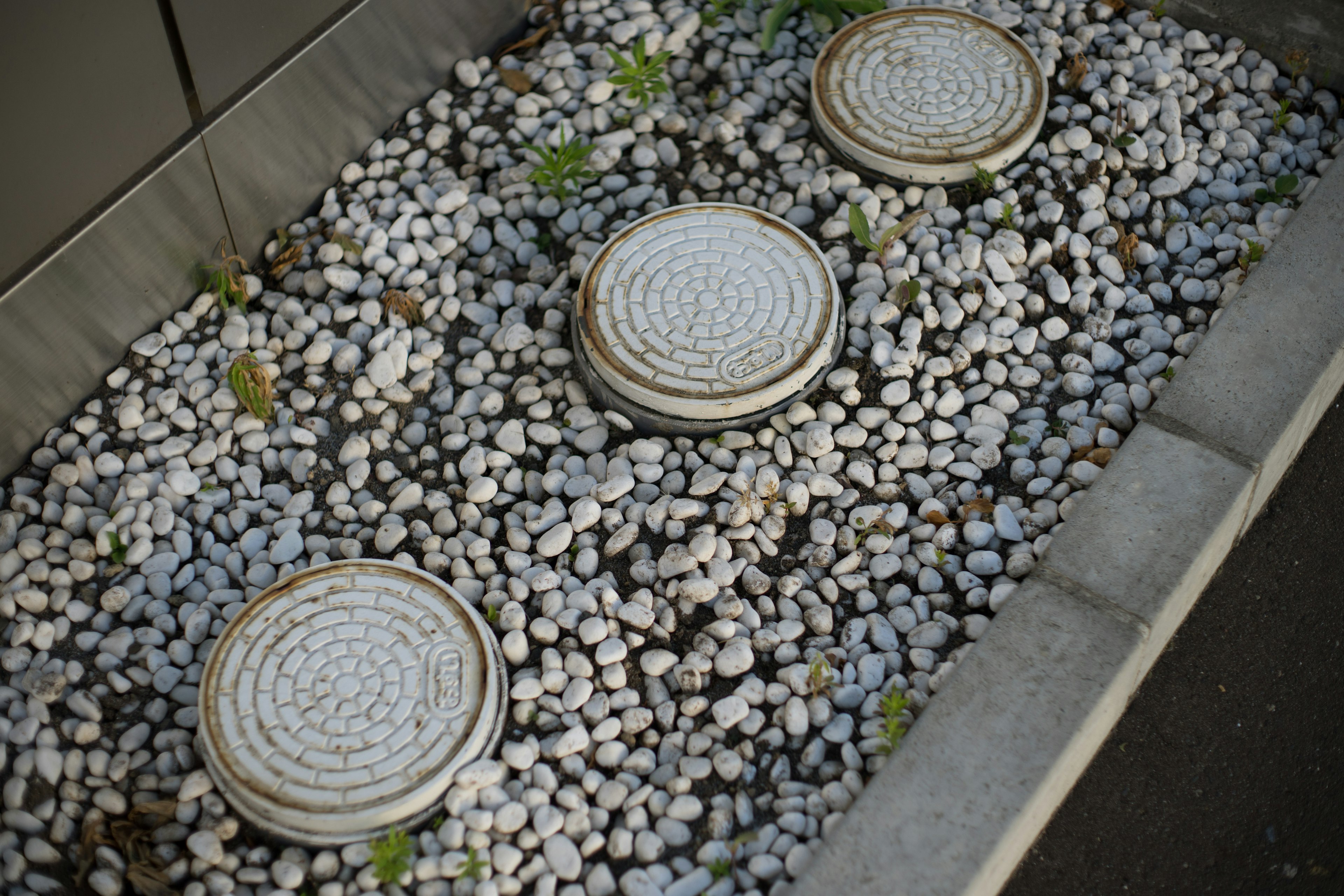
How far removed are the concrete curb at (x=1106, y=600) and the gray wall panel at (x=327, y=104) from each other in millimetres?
2134

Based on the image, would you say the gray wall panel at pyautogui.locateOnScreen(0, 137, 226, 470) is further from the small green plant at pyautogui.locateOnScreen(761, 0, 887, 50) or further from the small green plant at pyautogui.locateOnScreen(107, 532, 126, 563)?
the small green plant at pyautogui.locateOnScreen(761, 0, 887, 50)

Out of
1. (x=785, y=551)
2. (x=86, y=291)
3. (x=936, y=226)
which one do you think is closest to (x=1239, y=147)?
(x=936, y=226)

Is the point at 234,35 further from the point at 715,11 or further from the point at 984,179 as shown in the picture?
the point at 984,179

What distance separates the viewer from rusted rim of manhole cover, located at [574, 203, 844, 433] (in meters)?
2.47

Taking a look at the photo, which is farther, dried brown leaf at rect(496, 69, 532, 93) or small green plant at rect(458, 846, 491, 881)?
dried brown leaf at rect(496, 69, 532, 93)

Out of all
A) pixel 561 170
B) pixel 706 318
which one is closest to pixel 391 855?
pixel 706 318

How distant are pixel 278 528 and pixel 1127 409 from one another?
2.05 metres

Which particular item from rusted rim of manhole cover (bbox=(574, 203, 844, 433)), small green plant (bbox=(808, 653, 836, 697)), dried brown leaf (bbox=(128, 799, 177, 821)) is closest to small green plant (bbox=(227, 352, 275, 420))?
rusted rim of manhole cover (bbox=(574, 203, 844, 433))

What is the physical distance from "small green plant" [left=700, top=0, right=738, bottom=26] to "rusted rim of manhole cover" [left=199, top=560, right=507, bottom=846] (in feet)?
6.75

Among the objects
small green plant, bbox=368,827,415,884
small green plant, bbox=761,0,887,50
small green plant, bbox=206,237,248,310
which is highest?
small green plant, bbox=206,237,248,310

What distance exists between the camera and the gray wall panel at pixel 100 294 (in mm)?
2361

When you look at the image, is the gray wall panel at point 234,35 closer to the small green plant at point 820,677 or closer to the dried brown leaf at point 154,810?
the dried brown leaf at point 154,810

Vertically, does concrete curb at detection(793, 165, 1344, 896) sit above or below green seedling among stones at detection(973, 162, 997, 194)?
below

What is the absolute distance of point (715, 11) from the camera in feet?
10.9
